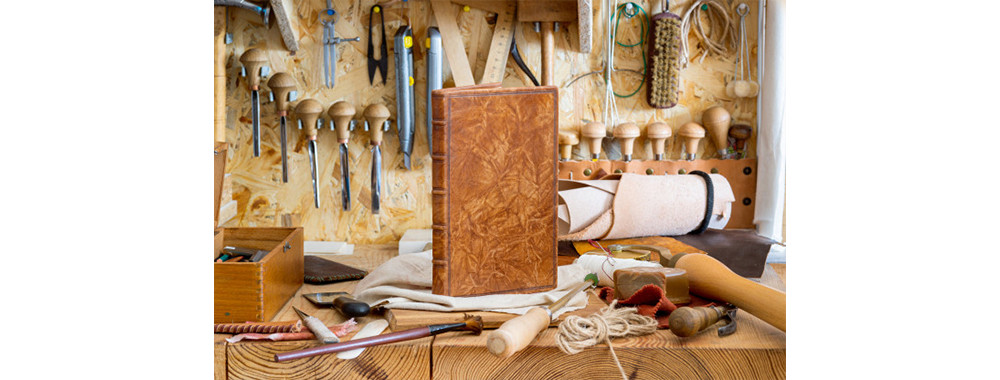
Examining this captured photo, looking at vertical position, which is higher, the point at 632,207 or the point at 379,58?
the point at 379,58

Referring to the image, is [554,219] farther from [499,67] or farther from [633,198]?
[499,67]

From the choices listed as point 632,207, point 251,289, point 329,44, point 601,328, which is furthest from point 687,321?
point 329,44

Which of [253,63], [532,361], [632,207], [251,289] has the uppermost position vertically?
[253,63]

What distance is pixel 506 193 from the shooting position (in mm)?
Result: 1542

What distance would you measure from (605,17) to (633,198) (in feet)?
2.52

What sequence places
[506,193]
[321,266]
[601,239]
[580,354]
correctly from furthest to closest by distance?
[601,239] → [321,266] → [506,193] → [580,354]

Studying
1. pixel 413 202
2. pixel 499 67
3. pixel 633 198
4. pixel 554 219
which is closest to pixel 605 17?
pixel 499 67

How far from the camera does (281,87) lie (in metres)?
2.51

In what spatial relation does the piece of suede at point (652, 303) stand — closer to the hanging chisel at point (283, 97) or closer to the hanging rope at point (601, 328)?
the hanging rope at point (601, 328)

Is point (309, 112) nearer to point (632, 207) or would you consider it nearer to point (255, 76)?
point (255, 76)

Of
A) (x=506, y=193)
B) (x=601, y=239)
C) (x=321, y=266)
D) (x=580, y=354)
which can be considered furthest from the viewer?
(x=601, y=239)

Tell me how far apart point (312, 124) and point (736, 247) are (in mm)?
1408

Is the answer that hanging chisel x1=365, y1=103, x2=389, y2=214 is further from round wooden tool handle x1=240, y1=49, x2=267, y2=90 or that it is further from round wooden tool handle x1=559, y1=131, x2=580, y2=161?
round wooden tool handle x1=559, y1=131, x2=580, y2=161

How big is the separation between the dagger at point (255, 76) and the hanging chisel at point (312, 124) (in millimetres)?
132
